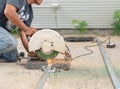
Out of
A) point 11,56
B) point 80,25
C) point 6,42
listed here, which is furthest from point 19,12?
point 80,25

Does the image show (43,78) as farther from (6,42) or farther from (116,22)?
(116,22)

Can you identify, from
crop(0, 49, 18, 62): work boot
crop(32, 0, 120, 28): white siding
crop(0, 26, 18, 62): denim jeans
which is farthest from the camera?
crop(32, 0, 120, 28): white siding

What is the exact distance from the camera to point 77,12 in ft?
31.8

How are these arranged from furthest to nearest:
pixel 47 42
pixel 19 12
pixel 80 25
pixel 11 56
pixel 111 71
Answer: pixel 80 25 → pixel 11 56 → pixel 19 12 → pixel 47 42 → pixel 111 71

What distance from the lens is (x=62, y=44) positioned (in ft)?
18.9

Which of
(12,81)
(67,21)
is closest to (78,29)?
(67,21)

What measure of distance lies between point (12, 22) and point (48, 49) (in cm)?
59

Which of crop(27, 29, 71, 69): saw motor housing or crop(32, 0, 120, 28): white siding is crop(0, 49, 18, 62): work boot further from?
crop(32, 0, 120, 28): white siding

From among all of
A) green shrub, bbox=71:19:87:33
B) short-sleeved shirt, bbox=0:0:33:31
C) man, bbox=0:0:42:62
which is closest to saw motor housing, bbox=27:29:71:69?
man, bbox=0:0:42:62

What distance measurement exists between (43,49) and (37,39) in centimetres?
16

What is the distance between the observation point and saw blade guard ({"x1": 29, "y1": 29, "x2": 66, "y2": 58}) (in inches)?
226

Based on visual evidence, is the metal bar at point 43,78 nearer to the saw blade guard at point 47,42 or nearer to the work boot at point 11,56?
the saw blade guard at point 47,42

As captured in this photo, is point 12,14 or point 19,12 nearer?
point 12,14

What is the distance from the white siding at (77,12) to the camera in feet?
31.6
